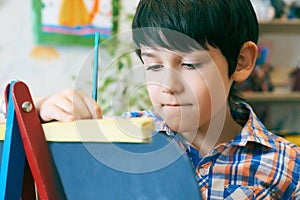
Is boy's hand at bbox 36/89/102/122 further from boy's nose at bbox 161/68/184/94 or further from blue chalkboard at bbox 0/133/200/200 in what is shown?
boy's nose at bbox 161/68/184/94

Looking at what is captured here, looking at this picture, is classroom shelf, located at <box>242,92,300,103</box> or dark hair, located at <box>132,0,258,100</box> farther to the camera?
classroom shelf, located at <box>242,92,300,103</box>

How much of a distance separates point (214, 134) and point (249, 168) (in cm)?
10

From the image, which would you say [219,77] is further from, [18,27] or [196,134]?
[18,27]

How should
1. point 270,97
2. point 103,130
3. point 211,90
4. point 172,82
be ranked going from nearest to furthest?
point 103,130, point 172,82, point 211,90, point 270,97

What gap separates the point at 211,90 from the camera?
2.67 feet

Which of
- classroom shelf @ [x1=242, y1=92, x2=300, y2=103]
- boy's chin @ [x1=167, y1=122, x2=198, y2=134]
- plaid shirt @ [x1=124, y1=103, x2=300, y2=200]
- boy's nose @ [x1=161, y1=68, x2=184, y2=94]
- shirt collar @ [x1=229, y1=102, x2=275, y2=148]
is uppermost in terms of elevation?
boy's nose @ [x1=161, y1=68, x2=184, y2=94]

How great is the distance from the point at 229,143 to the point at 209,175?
0.09 m

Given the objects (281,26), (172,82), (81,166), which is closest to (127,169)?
(81,166)

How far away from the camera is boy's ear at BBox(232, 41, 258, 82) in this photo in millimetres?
914

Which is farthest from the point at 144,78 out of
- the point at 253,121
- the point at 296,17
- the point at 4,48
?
the point at 296,17

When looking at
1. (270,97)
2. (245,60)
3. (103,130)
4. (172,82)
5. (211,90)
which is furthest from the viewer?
(270,97)

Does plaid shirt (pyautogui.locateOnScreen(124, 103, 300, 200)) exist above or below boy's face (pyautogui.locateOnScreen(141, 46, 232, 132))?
below

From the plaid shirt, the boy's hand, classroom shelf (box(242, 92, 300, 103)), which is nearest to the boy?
the plaid shirt

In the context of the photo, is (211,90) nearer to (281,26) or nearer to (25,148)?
(25,148)
